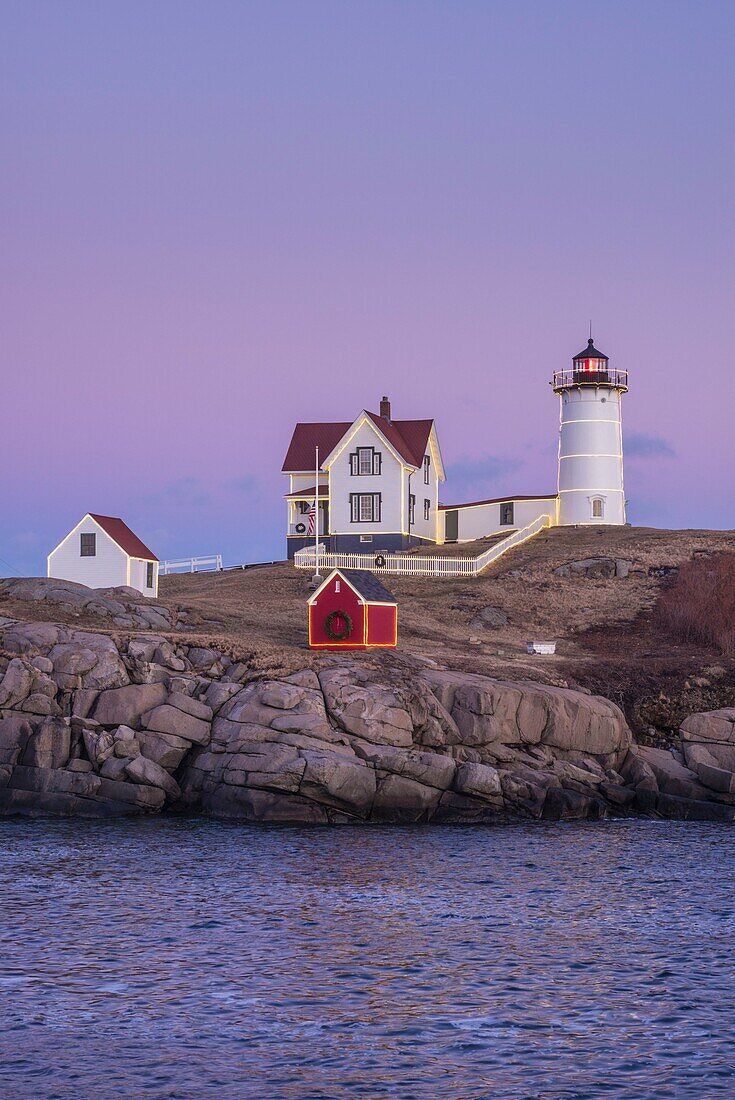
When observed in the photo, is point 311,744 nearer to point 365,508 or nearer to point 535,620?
point 535,620

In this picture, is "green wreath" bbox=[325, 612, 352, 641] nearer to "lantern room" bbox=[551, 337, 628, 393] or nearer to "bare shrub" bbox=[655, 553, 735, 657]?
"bare shrub" bbox=[655, 553, 735, 657]

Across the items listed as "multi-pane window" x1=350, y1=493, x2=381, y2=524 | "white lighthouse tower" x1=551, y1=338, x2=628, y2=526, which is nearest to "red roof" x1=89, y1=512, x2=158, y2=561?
"multi-pane window" x1=350, y1=493, x2=381, y2=524

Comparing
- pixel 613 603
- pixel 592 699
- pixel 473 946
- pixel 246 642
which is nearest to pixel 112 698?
pixel 246 642

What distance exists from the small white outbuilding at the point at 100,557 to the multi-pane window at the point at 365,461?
18.0m

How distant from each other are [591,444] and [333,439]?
620 inches

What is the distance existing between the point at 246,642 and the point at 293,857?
50.7 ft

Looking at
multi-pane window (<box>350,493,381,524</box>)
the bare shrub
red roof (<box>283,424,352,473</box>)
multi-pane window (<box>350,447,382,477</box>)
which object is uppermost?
red roof (<box>283,424,352,473</box>)

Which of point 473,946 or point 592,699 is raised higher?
point 592,699

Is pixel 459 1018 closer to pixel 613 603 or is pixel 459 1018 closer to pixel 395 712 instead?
pixel 395 712

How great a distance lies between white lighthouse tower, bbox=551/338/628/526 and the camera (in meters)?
79.0

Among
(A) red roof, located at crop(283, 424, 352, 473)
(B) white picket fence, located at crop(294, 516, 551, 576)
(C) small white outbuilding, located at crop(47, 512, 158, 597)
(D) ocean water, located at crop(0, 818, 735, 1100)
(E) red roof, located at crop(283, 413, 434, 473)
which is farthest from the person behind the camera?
(A) red roof, located at crop(283, 424, 352, 473)

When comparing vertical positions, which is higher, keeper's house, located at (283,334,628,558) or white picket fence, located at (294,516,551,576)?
keeper's house, located at (283,334,628,558)

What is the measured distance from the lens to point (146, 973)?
65.0 ft

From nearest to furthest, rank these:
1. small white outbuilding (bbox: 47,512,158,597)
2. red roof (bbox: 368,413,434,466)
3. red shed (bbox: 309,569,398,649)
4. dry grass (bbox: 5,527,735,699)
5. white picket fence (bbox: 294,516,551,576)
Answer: red shed (bbox: 309,569,398,649) → dry grass (bbox: 5,527,735,699) → small white outbuilding (bbox: 47,512,158,597) → white picket fence (bbox: 294,516,551,576) → red roof (bbox: 368,413,434,466)
